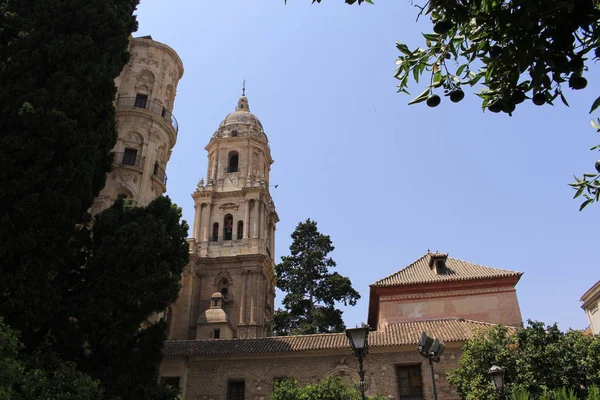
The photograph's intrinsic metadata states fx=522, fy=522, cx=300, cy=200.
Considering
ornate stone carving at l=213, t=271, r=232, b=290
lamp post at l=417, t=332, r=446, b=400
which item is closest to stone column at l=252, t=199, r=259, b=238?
ornate stone carving at l=213, t=271, r=232, b=290

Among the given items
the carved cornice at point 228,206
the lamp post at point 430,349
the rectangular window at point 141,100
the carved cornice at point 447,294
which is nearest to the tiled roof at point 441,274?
the carved cornice at point 447,294

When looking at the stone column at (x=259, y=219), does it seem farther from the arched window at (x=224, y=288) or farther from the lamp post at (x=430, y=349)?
the lamp post at (x=430, y=349)

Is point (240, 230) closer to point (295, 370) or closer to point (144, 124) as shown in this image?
point (144, 124)

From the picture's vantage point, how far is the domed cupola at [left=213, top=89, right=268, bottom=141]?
4803cm

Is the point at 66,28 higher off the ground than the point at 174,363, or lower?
higher

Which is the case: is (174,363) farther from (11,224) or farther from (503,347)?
(503,347)

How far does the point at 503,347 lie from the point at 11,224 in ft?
49.1

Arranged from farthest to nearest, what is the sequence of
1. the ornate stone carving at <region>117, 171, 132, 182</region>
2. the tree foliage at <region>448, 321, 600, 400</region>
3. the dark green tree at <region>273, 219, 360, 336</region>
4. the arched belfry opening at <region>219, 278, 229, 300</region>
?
1. the arched belfry opening at <region>219, 278, 229, 300</region>
2. the dark green tree at <region>273, 219, 360, 336</region>
3. the ornate stone carving at <region>117, 171, 132, 182</region>
4. the tree foliage at <region>448, 321, 600, 400</region>

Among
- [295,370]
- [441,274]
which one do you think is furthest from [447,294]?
[295,370]

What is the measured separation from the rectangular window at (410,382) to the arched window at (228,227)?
81.0 feet

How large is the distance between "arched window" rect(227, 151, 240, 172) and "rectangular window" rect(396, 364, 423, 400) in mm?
29412

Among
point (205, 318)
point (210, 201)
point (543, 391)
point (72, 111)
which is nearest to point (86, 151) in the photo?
point (72, 111)

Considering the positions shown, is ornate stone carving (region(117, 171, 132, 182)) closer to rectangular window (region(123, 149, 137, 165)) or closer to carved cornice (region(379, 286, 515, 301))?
rectangular window (region(123, 149, 137, 165))

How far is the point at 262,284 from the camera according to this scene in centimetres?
3988
